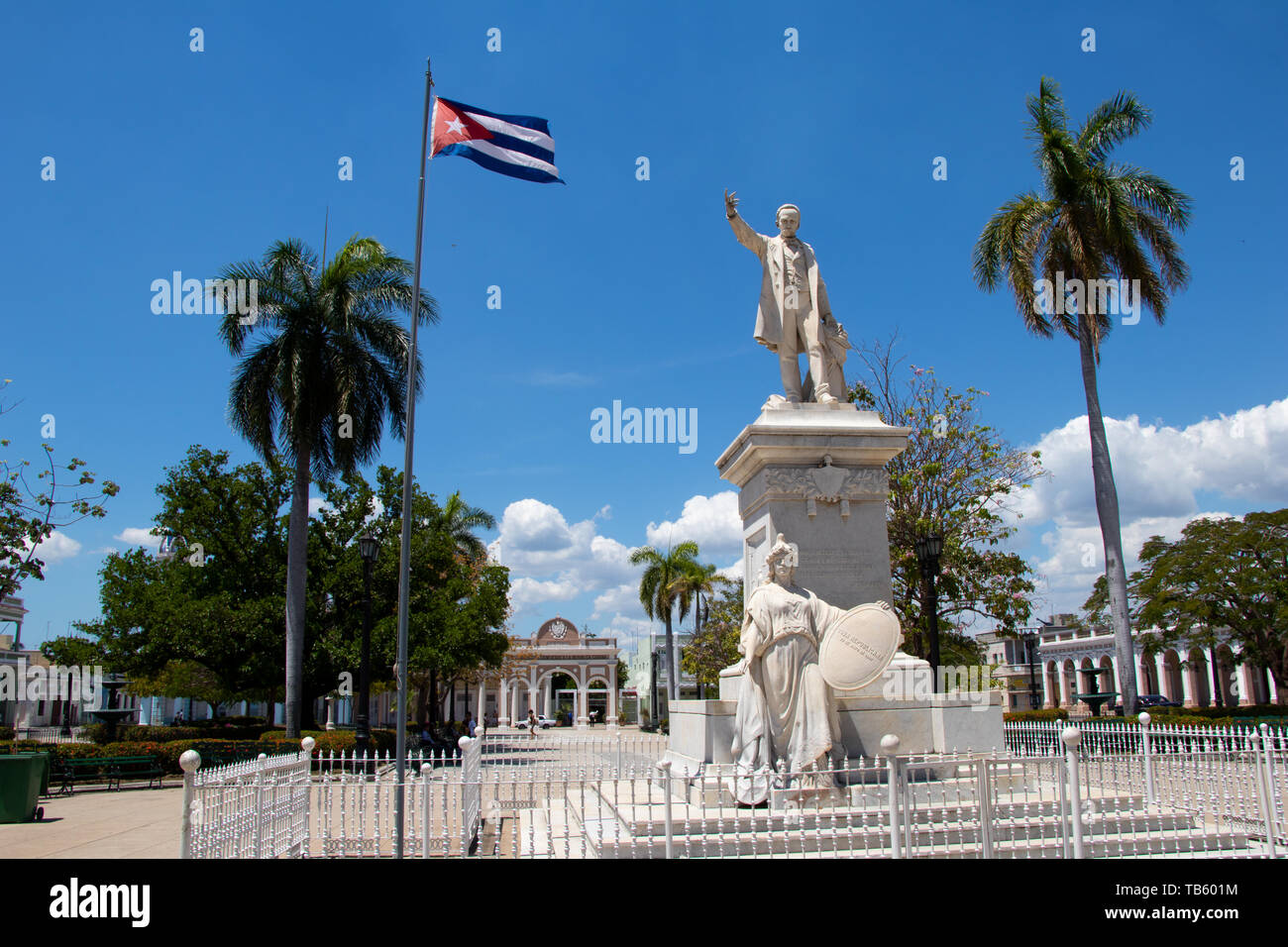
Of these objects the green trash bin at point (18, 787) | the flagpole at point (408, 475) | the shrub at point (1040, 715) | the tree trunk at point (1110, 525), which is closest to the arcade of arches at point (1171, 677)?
the shrub at point (1040, 715)

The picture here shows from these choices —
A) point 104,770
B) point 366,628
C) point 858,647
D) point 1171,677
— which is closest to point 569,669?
point 1171,677

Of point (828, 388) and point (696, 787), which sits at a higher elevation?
point (828, 388)

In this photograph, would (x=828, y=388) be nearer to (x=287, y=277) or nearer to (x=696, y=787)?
(x=696, y=787)

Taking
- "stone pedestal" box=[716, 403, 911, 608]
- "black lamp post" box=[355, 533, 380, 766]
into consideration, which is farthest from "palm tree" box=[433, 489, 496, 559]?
"stone pedestal" box=[716, 403, 911, 608]

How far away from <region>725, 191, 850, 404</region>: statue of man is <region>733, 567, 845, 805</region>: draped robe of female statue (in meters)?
3.31

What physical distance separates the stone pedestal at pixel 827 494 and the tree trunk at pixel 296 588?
54.6 ft

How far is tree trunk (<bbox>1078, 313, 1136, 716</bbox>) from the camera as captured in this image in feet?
73.3

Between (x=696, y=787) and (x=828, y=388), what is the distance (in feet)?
16.1

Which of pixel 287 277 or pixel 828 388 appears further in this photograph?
pixel 287 277

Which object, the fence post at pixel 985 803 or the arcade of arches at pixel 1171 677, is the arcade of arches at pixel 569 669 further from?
the fence post at pixel 985 803

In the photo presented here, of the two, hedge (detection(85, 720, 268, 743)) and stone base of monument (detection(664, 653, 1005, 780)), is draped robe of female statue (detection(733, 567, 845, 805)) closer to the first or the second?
stone base of monument (detection(664, 653, 1005, 780))

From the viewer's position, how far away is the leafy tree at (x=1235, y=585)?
110 feet
